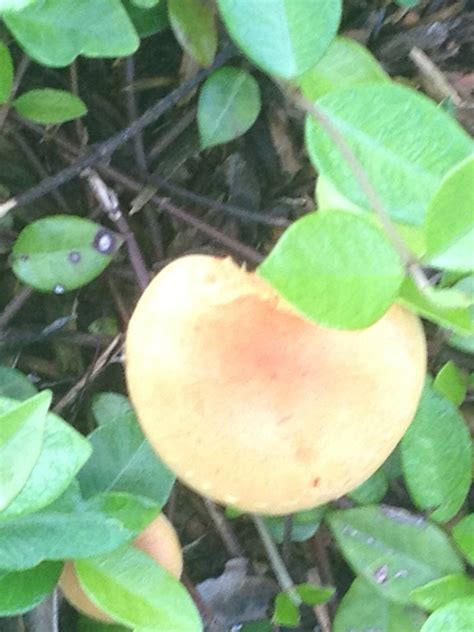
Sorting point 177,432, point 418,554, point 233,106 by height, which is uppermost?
point 233,106

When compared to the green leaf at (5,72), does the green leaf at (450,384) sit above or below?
below

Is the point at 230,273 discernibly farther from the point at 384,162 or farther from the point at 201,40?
the point at 201,40

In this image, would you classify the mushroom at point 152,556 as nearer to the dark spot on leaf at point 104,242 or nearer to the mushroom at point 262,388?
the mushroom at point 262,388

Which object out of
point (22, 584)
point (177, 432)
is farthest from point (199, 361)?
point (22, 584)

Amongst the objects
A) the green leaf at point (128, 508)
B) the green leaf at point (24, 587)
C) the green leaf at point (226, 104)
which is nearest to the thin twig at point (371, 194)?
the green leaf at point (226, 104)

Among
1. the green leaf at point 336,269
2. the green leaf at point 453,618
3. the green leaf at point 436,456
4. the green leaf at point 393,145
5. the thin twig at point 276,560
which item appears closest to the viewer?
the green leaf at point 336,269

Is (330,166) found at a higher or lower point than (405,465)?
higher

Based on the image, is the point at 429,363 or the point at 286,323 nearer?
the point at 286,323
